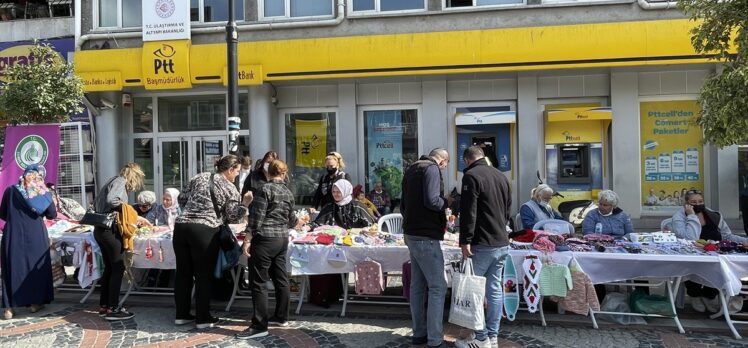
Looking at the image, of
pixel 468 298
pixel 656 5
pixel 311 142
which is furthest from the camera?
pixel 311 142

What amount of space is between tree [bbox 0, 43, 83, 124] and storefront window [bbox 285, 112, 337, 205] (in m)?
4.17

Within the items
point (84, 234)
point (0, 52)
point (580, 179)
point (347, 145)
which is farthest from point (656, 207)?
point (0, 52)

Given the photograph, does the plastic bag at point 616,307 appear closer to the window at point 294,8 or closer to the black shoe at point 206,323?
the black shoe at point 206,323

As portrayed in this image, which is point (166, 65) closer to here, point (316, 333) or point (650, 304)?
point (316, 333)

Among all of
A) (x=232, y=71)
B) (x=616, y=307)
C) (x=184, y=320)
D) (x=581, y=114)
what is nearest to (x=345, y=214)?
(x=184, y=320)

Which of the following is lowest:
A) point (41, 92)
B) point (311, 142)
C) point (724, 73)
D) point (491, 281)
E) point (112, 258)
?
point (491, 281)

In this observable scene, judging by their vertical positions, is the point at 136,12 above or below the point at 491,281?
above

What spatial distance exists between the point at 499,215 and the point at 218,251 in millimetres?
2564

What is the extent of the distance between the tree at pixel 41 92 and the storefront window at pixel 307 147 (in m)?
4.17

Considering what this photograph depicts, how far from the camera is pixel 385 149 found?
10.7 meters

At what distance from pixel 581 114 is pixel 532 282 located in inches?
236

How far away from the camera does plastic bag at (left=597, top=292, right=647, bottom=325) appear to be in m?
4.76

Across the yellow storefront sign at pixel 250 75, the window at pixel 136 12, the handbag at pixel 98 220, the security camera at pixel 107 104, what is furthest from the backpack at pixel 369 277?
the security camera at pixel 107 104

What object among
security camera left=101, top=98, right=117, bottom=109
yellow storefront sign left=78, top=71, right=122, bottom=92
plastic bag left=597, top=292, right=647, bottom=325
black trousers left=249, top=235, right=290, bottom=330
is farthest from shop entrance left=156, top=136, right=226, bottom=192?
plastic bag left=597, top=292, right=647, bottom=325
